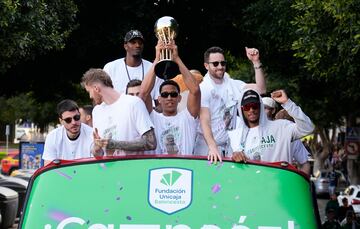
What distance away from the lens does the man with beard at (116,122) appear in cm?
597

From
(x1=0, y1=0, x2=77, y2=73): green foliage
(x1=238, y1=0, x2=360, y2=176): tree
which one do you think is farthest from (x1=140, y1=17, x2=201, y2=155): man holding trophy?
(x1=0, y1=0, x2=77, y2=73): green foliage

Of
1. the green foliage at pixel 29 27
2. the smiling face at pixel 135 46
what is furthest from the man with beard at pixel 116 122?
the green foliage at pixel 29 27

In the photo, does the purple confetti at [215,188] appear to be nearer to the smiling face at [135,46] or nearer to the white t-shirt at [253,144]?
the white t-shirt at [253,144]

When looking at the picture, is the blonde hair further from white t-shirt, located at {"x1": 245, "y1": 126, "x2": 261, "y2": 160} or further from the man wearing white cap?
the man wearing white cap

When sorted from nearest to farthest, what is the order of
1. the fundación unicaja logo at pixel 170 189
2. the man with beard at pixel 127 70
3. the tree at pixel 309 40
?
the fundación unicaja logo at pixel 170 189, the man with beard at pixel 127 70, the tree at pixel 309 40

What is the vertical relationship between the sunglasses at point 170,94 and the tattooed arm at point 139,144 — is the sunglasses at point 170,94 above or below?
above

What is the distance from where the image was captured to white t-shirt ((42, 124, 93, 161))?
686cm

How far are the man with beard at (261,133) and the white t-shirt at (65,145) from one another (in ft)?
3.63

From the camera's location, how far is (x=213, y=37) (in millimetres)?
19734

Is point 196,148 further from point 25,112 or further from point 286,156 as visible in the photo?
point 25,112

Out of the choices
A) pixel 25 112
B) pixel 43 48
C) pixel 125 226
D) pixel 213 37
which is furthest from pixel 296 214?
pixel 25 112

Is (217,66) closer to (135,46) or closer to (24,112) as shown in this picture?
(135,46)

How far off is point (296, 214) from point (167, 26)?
7.20 ft

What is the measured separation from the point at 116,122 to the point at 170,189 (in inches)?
46.4
